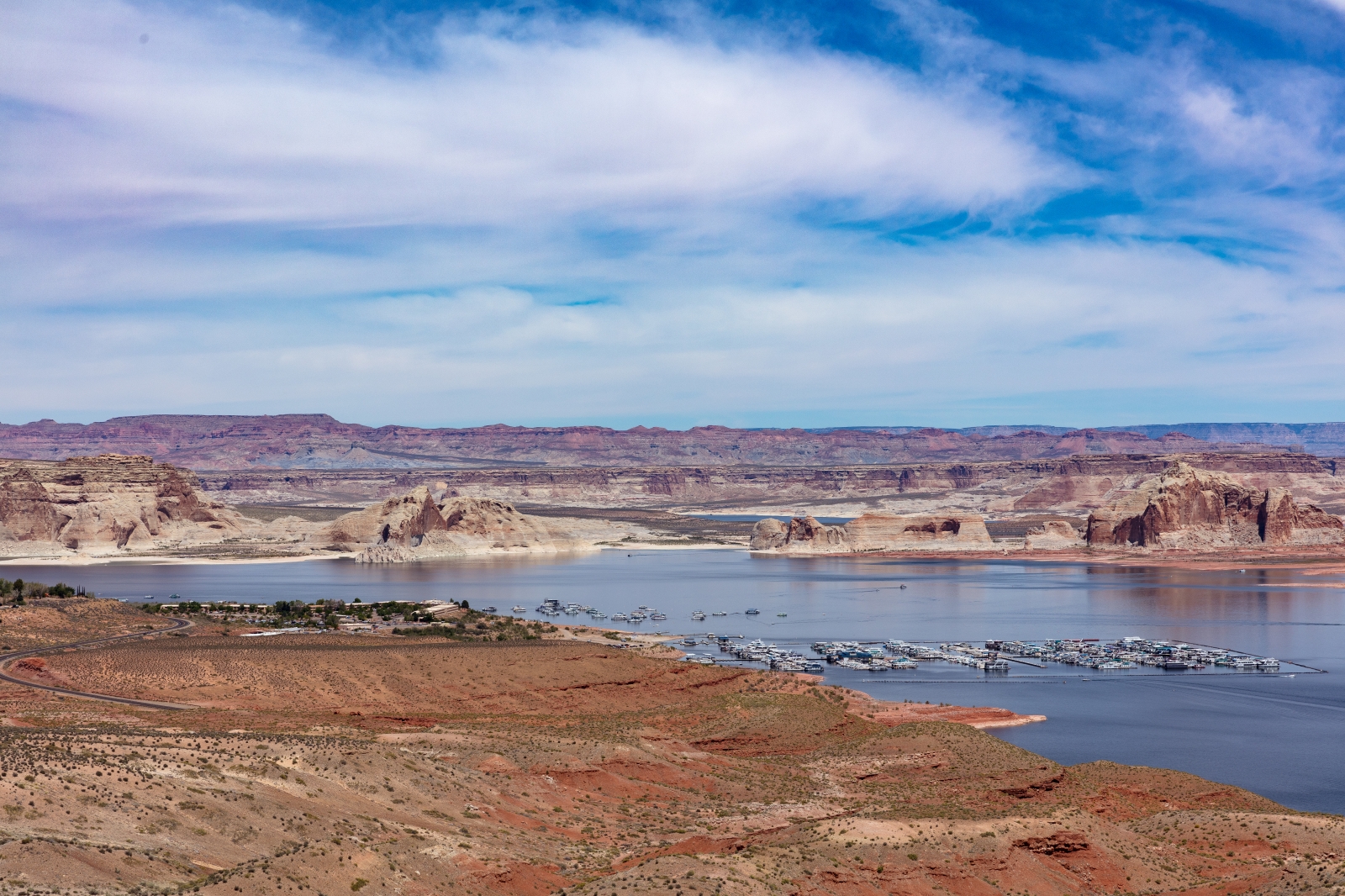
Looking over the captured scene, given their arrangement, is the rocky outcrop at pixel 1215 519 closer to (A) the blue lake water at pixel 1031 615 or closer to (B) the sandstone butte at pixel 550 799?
(A) the blue lake water at pixel 1031 615

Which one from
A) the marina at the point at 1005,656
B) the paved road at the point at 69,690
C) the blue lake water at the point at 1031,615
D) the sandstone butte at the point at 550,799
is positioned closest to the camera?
the sandstone butte at the point at 550,799

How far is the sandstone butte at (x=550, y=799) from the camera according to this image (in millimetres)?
27656

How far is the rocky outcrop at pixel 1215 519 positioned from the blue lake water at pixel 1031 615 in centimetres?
1977

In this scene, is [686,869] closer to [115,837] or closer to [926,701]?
[115,837]

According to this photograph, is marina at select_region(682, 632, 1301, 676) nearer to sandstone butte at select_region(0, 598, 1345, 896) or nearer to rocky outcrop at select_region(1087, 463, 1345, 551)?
sandstone butte at select_region(0, 598, 1345, 896)

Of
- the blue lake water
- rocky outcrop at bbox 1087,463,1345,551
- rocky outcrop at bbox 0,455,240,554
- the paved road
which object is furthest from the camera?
rocky outcrop at bbox 1087,463,1345,551

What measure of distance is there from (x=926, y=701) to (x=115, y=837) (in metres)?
51.7

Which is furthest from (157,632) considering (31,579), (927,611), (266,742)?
(31,579)

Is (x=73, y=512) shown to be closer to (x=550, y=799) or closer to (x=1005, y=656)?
(x=1005, y=656)

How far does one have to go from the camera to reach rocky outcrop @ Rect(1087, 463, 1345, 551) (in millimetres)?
192250

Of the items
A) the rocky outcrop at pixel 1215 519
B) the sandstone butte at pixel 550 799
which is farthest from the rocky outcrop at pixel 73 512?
the rocky outcrop at pixel 1215 519

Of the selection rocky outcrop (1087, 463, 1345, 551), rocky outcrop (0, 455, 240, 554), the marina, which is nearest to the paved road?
the marina

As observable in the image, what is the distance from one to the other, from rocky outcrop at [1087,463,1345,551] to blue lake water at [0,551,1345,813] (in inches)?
778

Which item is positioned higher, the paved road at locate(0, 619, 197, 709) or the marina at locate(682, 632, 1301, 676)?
the paved road at locate(0, 619, 197, 709)
